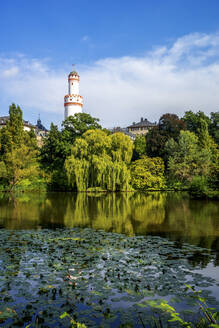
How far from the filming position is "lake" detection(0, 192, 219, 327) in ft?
15.6

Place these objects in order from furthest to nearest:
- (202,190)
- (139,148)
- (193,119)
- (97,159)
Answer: (193,119) < (139,148) < (97,159) < (202,190)

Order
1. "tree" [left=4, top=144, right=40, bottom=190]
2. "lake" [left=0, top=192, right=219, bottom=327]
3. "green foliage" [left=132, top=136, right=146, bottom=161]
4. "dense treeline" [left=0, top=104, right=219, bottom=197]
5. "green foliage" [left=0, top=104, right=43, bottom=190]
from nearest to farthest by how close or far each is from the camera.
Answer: "lake" [left=0, top=192, right=219, bottom=327], "dense treeline" [left=0, top=104, right=219, bottom=197], "tree" [left=4, top=144, right=40, bottom=190], "green foliage" [left=0, top=104, right=43, bottom=190], "green foliage" [left=132, top=136, right=146, bottom=161]

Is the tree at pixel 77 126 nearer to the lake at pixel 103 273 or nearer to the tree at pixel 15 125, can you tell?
the tree at pixel 15 125

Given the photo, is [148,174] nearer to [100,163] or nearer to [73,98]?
[100,163]

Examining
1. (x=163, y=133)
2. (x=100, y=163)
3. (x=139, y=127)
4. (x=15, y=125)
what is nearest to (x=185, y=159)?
(x=163, y=133)

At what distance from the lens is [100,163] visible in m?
36.4

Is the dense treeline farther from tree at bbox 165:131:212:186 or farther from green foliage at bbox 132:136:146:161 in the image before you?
green foliage at bbox 132:136:146:161

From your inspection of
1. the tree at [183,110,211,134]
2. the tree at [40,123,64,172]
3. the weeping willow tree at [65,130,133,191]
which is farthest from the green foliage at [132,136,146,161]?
the weeping willow tree at [65,130,133,191]

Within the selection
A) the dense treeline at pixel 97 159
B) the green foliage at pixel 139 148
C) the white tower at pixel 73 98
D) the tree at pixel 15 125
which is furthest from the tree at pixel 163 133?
the white tower at pixel 73 98

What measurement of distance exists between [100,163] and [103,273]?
29.9 m

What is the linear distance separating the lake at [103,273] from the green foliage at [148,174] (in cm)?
3057

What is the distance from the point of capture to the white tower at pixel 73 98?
7038 centimetres

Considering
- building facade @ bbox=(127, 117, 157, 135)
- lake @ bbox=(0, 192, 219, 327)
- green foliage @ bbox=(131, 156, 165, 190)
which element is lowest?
lake @ bbox=(0, 192, 219, 327)

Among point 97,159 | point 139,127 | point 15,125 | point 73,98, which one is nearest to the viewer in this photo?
Result: point 97,159
